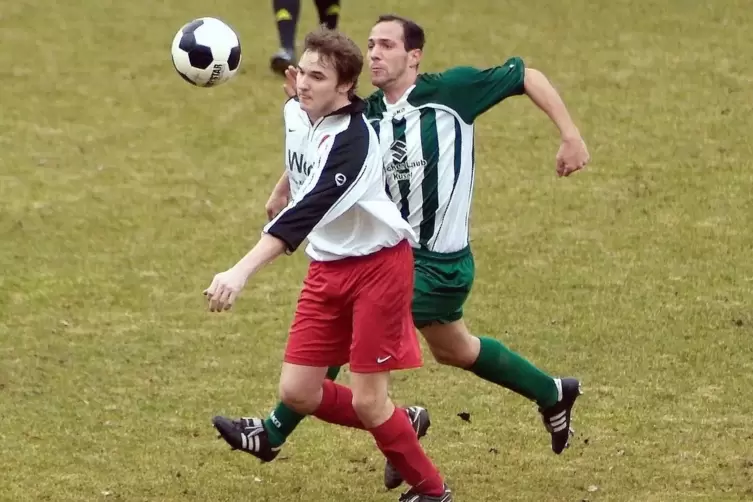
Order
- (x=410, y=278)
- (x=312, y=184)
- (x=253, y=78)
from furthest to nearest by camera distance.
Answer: (x=253, y=78) < (x=410, y=278) < (x=312, y=184)

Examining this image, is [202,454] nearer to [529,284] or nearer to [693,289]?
[529,284]

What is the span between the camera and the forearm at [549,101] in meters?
5.45

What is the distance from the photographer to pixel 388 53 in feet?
17.7

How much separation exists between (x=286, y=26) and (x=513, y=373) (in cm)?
650

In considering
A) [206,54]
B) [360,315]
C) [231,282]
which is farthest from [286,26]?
[231,282]

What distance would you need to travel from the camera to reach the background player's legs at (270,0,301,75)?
38.1 ft

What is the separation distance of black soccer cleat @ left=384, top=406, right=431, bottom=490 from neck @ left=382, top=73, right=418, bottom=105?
1.29 m

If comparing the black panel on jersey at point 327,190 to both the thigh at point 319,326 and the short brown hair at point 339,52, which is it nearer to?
the short brown hair at point 339,52

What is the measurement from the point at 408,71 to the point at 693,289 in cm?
319

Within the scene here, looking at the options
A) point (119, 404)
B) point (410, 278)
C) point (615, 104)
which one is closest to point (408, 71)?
point (410, 278)

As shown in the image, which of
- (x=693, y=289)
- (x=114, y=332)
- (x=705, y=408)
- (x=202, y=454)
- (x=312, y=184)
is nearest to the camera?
(x=312, y=184)

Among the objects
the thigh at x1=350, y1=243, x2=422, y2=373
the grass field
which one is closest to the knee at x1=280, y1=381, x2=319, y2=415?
the thigh at x1=350, y1=243, x2=422, y2=373

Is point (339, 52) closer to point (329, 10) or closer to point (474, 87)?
point (474, 87)

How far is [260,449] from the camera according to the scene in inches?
215
